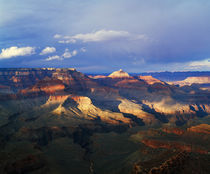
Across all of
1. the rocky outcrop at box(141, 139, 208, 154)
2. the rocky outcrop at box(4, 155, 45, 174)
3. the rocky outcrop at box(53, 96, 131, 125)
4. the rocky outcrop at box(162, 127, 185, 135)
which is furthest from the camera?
the rocky outcrop at box(53, 96, 131, 125)

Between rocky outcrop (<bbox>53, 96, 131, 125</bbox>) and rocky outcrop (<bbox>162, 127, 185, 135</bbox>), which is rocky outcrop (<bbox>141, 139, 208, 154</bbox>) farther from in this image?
rocky outcrop (<bbox>53, 96, 131, 125</bbox>)

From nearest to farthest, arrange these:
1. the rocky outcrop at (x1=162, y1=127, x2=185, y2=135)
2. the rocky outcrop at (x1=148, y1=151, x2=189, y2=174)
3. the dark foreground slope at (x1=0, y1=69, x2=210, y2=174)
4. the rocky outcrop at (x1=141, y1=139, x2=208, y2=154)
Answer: the rocky outcrop at (x1=148, y1=151, x2=189, y2=174) < the dark foreground slope at (x1=0, y1=69, x2=210, y2=174) < the rocky outcrop at (x1=141, y1=139, x2=208, y2=154) < the rocky outcrop at (x1=162, y1=127, x2=185, y2=135)

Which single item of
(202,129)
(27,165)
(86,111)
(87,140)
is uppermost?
(202,129)

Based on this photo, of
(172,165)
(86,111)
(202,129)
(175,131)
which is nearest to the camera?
(172,165)

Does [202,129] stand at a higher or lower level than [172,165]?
lower

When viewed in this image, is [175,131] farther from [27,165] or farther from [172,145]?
[27,165]

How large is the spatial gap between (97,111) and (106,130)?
34343 mm

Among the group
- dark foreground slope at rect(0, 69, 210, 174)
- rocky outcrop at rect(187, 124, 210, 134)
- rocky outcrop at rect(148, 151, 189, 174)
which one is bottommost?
dark foreground slope at rect(0, 69, 210, 174)

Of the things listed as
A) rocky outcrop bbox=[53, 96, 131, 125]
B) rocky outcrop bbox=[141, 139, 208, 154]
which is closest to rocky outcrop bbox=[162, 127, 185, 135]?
rocky outcrop bbox=[141, 139, 208, 154]

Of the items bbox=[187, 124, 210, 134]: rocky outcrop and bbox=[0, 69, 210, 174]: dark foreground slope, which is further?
bbox=[187, 124, 210, 134]: rocky outcrop

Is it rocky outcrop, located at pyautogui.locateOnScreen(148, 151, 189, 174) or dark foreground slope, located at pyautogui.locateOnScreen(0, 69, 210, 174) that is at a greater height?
rocky outcrop, located at pyautogui.locateOnScreen(148, 151, 189, 174)

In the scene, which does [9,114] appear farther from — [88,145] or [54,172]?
A: [54,172]

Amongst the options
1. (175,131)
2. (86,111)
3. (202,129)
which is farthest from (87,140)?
(202,129)

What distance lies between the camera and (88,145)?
364 ft
